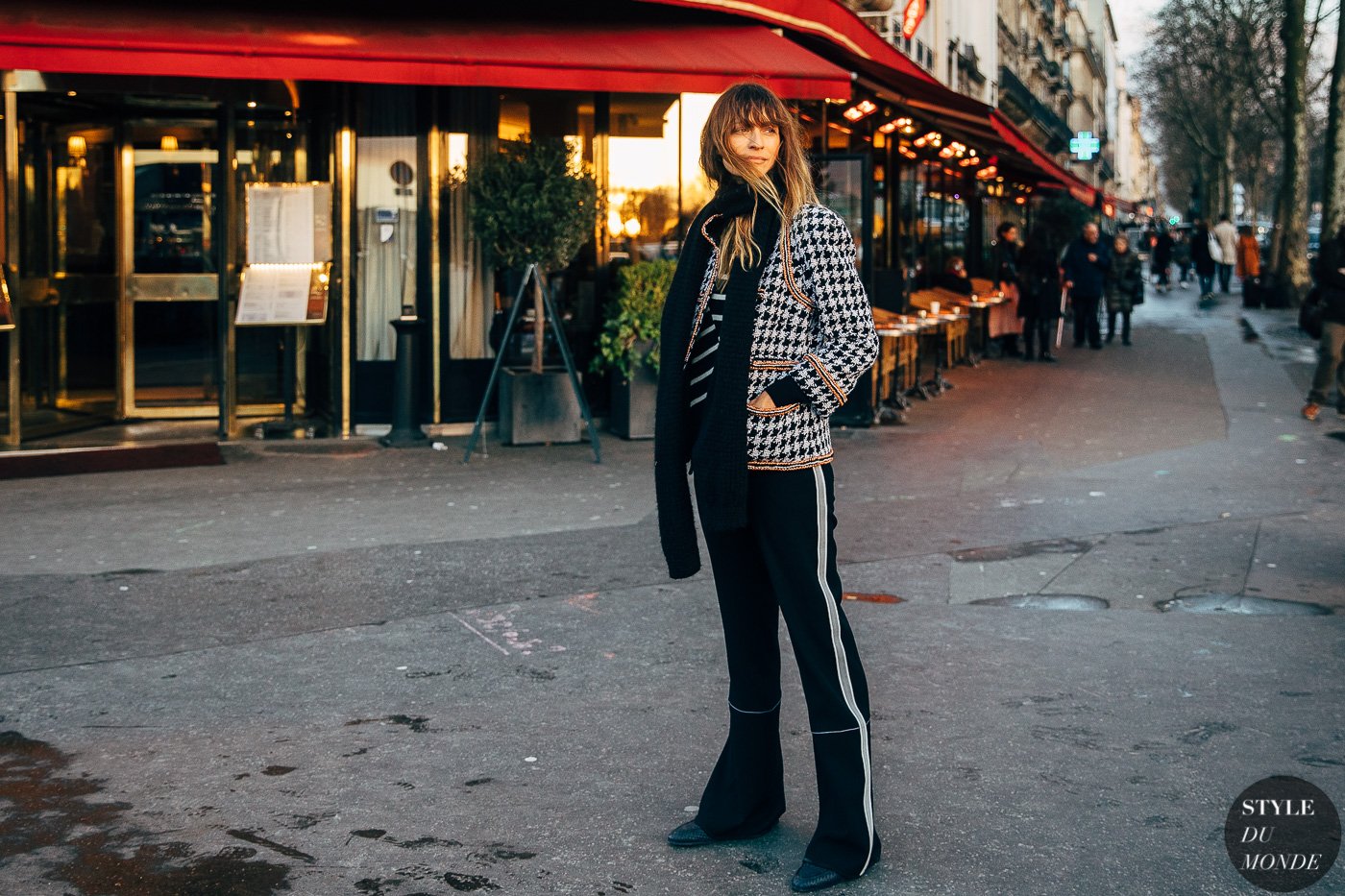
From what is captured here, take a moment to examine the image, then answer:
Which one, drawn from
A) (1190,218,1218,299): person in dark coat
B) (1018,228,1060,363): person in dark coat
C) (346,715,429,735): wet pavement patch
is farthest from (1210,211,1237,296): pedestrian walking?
(346,715,429,735): wet pavement patch

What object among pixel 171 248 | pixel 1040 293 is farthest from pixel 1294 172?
pixel 171 248

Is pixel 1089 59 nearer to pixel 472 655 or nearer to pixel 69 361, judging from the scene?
pixel 69 361

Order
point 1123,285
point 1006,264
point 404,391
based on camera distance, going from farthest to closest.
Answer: point 1123,285
point 1006,264
point 404,391

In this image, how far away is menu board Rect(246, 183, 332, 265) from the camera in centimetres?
1254

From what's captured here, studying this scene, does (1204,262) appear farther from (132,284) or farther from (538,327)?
(132,284)

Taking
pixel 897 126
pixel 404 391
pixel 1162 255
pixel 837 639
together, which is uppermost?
pixel 897 126

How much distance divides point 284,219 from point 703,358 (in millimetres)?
9144

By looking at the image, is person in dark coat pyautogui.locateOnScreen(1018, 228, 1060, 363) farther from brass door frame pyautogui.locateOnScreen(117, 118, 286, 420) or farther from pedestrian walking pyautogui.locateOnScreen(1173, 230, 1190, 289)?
pedestrian walking pyautogui.locateOnScreen(1173, 230, 1190, 289)

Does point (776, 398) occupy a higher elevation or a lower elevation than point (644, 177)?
lower

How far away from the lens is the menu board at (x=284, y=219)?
41.1 ft

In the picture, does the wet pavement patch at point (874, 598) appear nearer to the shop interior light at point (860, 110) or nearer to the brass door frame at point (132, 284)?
the brass door frame at point (132, 284)

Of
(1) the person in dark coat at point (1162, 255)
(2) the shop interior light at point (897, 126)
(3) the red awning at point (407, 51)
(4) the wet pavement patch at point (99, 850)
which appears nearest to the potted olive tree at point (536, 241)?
(3) the red awning at point (407, 51)

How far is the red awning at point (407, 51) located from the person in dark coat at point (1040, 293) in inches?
381

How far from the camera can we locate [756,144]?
3984 mm
